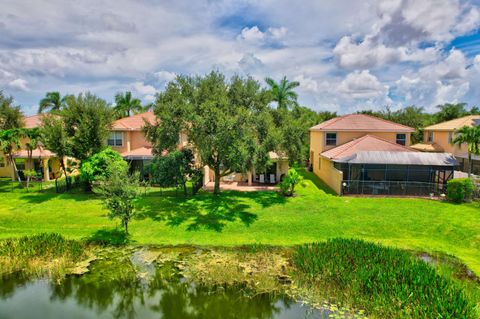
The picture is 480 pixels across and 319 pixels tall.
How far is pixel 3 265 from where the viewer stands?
13609 mm

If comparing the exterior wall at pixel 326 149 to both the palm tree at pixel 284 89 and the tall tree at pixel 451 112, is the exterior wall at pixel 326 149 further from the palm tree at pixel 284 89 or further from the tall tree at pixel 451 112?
the tall tree at pixel 451 112

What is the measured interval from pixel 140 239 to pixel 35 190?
1560 centimetres

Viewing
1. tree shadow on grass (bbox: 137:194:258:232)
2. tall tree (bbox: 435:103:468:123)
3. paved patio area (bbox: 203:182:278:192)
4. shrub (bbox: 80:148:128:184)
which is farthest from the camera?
tall tree (bbox: 435:103:468:123)

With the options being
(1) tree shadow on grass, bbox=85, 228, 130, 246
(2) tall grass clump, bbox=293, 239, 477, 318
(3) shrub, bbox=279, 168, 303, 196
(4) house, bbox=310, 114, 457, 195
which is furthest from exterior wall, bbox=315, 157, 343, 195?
(1) tree shadow on grass, bbox=85, 228, 130, 246

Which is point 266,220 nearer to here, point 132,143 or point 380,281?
point 380,281

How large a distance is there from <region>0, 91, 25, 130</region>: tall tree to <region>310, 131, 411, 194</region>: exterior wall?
30653 mm


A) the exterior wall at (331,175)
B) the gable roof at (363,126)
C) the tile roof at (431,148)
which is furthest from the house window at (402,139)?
the exterior wall at (331,175)

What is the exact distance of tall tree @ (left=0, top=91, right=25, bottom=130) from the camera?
2914cm

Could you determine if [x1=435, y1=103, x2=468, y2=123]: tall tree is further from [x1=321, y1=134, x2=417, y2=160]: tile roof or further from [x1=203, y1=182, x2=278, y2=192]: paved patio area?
[x1=203, y1=182, x2=278, y2=192]: paved patio area

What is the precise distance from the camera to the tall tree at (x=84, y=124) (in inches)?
984

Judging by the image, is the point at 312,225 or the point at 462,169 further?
the point at 462,169

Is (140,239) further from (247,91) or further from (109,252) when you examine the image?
(247,91)

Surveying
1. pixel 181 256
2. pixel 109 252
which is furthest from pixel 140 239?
pixel 181 256

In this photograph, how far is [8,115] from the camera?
2925 cm
